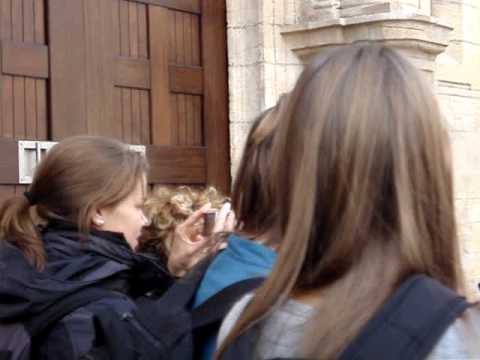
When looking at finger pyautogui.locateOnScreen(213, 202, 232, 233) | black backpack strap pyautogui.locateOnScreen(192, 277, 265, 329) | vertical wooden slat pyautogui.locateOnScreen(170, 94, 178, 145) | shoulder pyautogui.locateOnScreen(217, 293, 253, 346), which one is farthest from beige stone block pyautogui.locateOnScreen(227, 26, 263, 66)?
shoulder pyautogui.locateOnScreen(217, 293, 253, 346)

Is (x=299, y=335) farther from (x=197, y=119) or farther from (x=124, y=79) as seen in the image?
(x=197, y=119)

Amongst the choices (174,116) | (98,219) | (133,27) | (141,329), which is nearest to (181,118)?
(174,116)

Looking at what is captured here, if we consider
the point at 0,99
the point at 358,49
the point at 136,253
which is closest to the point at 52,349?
the point at 136,253

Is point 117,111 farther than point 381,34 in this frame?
No

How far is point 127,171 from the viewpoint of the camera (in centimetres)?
247

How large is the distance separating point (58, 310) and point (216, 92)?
2.70 meters

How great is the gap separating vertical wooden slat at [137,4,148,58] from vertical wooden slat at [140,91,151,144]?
7.1 inches

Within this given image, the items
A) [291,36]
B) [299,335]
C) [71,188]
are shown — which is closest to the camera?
[299,335]

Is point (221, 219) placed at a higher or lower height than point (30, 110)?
lower

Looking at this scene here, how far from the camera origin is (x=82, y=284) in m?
2.22

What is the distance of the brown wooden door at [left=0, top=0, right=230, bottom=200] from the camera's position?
3910 mm

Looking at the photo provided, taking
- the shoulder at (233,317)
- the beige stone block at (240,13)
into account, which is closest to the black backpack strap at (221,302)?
the shoulder at (233,317)

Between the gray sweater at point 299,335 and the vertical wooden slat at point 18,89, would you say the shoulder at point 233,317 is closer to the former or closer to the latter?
the gray sweater at point 299,335

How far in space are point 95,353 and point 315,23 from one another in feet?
9.37
